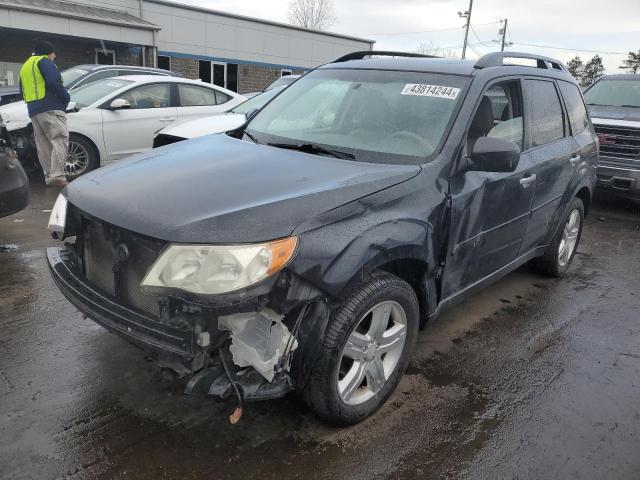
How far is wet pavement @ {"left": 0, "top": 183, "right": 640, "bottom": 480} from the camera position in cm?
247

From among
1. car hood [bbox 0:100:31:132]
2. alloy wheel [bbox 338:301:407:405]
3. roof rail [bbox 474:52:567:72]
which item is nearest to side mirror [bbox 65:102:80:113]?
car hood [bbox 0:100:31:132]

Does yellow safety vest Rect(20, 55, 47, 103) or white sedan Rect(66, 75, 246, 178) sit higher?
yellow safety vest Rect(20, 55, 47, 103)

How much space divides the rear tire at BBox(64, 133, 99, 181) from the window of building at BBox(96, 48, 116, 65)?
14549 millimetres

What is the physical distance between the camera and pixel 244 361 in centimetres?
226

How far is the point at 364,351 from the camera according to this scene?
264cm

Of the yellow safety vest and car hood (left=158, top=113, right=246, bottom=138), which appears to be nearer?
car hood (left=158, top=113, right=246, bottom=138)

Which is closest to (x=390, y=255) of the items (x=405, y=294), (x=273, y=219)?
(x=405, y=294)

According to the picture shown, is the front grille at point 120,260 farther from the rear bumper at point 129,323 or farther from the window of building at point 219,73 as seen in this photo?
the window of building at point 219,73

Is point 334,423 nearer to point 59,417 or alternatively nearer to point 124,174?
point 59,417

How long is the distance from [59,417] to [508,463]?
2260mm

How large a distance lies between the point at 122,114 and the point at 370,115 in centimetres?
606

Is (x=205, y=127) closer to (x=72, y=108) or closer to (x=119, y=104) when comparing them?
(x=119, y=104)

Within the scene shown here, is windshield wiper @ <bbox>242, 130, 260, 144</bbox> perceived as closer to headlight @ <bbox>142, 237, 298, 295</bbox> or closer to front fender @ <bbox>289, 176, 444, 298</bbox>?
front fender @ <bbox>289, 176, 444, 298</bbox>

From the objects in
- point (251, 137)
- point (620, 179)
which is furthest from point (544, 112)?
point (620, 179)
